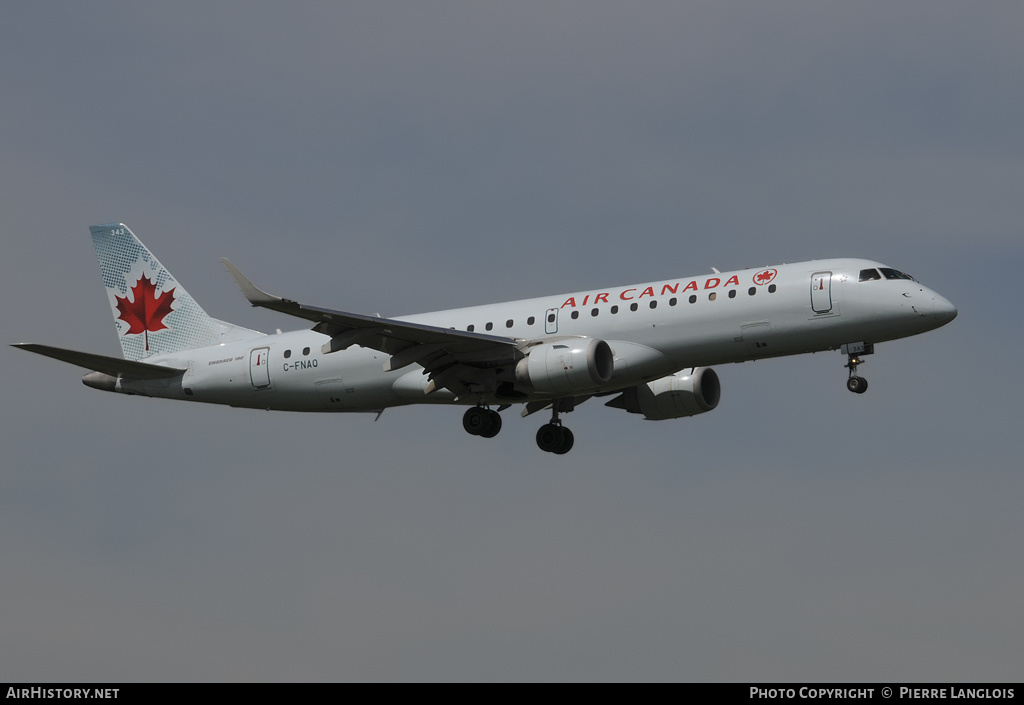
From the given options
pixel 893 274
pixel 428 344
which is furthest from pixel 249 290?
pixel 893 274

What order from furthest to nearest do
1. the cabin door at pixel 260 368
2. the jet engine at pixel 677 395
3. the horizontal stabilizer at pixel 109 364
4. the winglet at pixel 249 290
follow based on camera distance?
1. the cabin door at pixel 260 368
2. the jet engine at pixel 677 395
3. the horizontal stabilizer at pixel 109 364
4. the winglet at pixel 249 290

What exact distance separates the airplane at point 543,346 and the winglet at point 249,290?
5 cm

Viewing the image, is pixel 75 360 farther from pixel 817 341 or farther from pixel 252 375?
pixel 817 341

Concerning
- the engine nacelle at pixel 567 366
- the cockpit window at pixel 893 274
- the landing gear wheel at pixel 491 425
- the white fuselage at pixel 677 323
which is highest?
the cockpit window at pixel 893 274

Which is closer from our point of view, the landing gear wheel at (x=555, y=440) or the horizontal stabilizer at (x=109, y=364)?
the horizontal stabilizer at (x=109, y=364)

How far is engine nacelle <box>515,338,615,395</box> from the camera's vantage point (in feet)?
130

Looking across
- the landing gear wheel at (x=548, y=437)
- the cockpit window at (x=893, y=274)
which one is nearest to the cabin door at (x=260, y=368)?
the landing gear wheel at (x=548, y=437)

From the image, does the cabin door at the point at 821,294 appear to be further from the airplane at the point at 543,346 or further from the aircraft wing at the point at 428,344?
the aircraft wing at the point at 428,344

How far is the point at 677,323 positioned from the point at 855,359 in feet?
15.5

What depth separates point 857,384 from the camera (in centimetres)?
3909

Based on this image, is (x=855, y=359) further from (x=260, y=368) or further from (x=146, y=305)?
(x=146, y=305)

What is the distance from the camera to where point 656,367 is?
40.2 metres

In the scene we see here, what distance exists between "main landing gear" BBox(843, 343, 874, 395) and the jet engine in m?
6.50

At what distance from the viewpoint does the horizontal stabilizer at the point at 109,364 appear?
4231 cm
